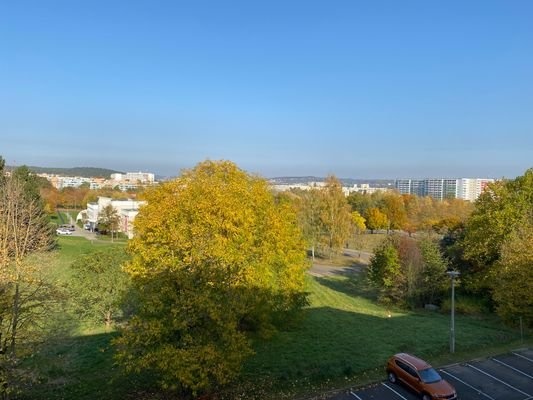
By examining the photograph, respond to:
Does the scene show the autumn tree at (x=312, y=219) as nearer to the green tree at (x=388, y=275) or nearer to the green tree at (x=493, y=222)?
the green tree at (x=388, y=275)

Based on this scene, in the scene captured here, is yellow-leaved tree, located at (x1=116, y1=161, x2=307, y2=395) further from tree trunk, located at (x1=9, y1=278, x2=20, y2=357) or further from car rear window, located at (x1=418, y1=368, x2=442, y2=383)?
car rear window, located at (x1=418, y1=368, x2=442, y2=383)

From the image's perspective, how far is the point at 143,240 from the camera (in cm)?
1753

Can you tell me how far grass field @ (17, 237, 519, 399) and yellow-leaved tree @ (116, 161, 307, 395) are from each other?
143 cm

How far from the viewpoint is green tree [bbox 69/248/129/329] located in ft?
68.9

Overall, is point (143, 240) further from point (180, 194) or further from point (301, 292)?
point (301, 292)

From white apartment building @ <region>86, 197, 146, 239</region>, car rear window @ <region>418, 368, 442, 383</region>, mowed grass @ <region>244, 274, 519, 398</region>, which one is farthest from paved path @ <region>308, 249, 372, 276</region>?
white apartment building @ <region>86, 197, 146, 239</region>

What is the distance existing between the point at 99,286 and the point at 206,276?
430 inches

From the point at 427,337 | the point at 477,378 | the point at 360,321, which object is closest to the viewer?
the point at 477,378

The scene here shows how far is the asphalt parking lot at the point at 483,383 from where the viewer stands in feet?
47.1

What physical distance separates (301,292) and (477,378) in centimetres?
921

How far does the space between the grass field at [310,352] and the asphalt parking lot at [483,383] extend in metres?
0.93

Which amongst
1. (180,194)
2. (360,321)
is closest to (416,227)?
(360,321)

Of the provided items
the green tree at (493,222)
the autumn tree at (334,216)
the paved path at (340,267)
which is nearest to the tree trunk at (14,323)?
the green tree at (493,222)

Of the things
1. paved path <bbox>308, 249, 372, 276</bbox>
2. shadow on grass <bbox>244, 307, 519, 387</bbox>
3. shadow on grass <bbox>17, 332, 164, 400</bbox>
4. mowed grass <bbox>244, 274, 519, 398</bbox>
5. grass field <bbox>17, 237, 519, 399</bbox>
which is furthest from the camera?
paved path <bbox>308, 249, 372, 276</bbox>
